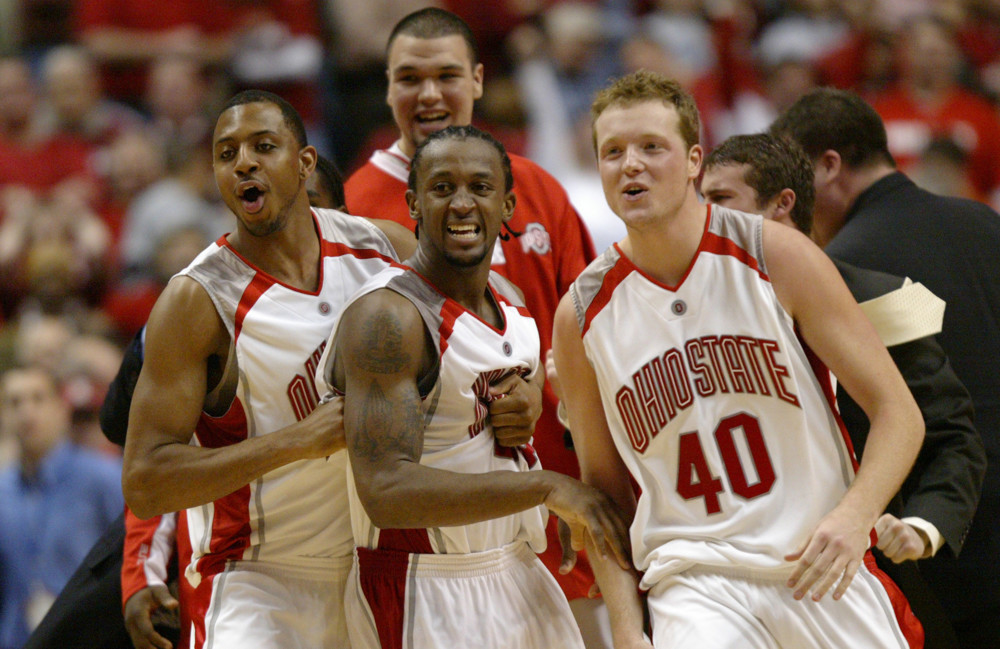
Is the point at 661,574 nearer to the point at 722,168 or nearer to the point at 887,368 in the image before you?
the point at 887,368

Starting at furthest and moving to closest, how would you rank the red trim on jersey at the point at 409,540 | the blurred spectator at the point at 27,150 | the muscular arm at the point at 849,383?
the blurred spectator at the point at 27,150 → the red trim on jersey at the point at 409,540 → the muscular arm at the point at 849,383

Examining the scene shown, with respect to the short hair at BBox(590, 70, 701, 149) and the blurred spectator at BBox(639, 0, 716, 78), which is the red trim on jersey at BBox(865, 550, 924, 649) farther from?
the blurred spectator at BBox(639, 0, 716, 78)

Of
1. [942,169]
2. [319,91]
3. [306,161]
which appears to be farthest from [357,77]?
[306,161]

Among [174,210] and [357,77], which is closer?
[174,210]

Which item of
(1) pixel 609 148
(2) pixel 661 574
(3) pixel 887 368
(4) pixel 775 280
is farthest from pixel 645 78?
(2) pixel 661 574

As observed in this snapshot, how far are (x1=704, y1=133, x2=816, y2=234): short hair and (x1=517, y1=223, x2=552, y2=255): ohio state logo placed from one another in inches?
31.0

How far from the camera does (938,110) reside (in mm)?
9688

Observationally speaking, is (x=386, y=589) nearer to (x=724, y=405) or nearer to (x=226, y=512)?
(x=226, y=512)

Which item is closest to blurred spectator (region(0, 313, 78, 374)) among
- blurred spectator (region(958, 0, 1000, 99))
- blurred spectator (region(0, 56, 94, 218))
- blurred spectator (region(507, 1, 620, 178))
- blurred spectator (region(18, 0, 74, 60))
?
blurred spectator (region(0, 56, 94, 218))

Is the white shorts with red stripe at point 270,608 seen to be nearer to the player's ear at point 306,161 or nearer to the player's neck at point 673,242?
the player's ear at point 306,161

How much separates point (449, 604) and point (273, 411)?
74cm

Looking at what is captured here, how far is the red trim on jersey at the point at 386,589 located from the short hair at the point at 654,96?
1328mm

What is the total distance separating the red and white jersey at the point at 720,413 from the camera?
326 centimetres

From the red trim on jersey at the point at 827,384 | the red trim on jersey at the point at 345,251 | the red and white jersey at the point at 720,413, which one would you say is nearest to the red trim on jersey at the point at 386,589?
the red and white jersey at the point at 720,413
